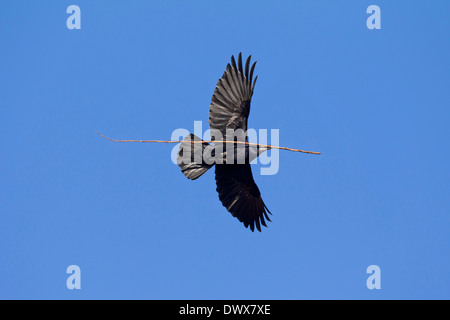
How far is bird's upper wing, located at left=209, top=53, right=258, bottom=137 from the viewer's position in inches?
560

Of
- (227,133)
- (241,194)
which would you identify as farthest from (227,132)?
(241,194)

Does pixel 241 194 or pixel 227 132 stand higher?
pixel 227 132

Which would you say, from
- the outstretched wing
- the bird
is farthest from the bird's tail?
the outstretched wing

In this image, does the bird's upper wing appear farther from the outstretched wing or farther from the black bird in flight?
the outstretched wing

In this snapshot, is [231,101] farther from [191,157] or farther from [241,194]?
[241,194]

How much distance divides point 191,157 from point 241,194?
1.57 m

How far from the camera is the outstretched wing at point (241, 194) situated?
15.0m

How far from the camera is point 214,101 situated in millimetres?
14211

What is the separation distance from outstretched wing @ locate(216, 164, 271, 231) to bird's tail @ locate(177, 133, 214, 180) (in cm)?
64

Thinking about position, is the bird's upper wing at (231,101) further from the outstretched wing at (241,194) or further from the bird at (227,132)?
the outstretched wing at (241,194)

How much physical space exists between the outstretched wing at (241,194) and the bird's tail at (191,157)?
2.10 feet

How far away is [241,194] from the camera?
15.4 m
